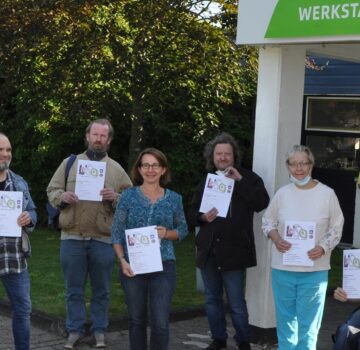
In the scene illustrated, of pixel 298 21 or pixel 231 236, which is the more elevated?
pixel 298 21

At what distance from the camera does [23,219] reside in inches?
211

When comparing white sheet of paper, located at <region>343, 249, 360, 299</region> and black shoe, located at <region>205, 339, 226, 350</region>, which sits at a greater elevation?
white sheet of paper, located at <region>343, 249, 360, 299</region>

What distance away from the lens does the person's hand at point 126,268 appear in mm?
5203

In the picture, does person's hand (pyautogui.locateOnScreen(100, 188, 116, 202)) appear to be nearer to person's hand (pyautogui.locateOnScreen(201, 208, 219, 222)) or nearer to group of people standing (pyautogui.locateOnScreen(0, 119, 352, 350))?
group of people standing (pyautogui.locateOnScreen(0, 119, 352, 350))

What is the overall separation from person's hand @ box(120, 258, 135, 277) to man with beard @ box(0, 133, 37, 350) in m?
0.77

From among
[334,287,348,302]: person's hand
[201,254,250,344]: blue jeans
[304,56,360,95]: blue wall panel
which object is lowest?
[201,254,250,344]: blue jeans

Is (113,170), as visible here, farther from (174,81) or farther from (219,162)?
(174,81)

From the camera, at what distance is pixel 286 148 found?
21.5ft

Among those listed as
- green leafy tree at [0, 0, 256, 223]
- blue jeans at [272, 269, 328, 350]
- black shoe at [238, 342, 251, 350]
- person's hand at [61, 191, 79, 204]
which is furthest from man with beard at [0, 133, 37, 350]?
green leafy tree at [0, 0, 256, 223]

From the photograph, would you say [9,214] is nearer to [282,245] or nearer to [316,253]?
[282,245]

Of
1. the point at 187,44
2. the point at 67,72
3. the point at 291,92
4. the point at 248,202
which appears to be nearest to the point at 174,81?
the point at 187,44

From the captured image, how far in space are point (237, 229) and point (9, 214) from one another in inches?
74.7

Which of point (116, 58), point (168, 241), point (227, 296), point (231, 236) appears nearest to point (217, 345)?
point (227, 296)

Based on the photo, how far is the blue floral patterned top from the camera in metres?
5.29
